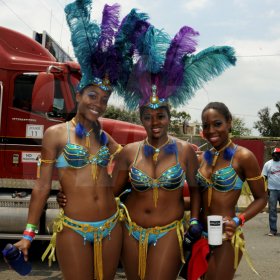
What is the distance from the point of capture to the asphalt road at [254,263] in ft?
17.8

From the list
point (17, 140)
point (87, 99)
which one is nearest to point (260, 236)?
point (17, 140)

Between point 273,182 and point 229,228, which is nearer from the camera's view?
point 229,228

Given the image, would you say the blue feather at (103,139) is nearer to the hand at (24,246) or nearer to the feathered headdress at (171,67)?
the feathered headdress at (171,67)

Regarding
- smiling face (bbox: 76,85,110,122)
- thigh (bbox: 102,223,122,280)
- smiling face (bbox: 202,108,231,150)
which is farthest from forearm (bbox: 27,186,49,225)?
smiling face (bbox: 202,108,231,150)

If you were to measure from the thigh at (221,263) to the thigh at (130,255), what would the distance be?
1.74 feet

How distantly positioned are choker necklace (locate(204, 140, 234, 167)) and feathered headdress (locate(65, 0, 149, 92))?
90 cm

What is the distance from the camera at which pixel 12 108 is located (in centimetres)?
583

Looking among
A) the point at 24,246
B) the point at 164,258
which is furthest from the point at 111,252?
the point at 24,246

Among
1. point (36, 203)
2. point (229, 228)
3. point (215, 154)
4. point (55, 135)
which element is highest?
point (55, 135)

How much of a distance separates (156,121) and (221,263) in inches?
44.3

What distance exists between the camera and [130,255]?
3139 millimetres

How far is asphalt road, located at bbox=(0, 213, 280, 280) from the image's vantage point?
17.8ft

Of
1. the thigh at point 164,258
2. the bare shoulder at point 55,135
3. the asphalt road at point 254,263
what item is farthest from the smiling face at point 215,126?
the asphalt road at point 254,263

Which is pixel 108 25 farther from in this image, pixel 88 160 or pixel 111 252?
pixel 111 252
